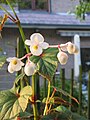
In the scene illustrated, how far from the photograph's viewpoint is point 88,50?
37.0ft

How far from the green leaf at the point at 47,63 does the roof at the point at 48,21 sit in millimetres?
8350

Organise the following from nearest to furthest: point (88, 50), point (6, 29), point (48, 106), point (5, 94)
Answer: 1. point (5, 94)
2. point (48, 106)
3. point (6, 29)
4. point (88, 50)

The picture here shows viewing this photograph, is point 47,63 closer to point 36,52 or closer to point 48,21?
point 36,52

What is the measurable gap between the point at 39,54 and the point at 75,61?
9.12 m

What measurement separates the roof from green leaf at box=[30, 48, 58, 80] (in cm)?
835

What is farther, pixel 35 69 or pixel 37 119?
pixel 37 119

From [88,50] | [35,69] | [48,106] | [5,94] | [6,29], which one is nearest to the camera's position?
[35,69]

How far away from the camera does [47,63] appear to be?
3.28 ft

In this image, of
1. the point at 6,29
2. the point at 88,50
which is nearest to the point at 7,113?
the point at 6,29

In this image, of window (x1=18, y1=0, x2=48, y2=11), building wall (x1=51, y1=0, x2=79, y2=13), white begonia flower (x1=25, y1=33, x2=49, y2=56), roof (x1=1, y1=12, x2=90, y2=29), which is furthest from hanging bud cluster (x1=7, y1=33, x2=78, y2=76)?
building wall (x1=51, y1=0, x2=79, y2=13)

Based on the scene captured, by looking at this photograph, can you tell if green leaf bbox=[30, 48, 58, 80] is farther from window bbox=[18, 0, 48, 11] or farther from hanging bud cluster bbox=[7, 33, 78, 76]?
window bbox=[18, 0, 48, 11]

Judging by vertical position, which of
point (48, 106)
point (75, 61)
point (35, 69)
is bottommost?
point (75, 61)

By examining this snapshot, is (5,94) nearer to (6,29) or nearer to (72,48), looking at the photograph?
(72,48)

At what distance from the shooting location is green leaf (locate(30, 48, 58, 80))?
984 mm
